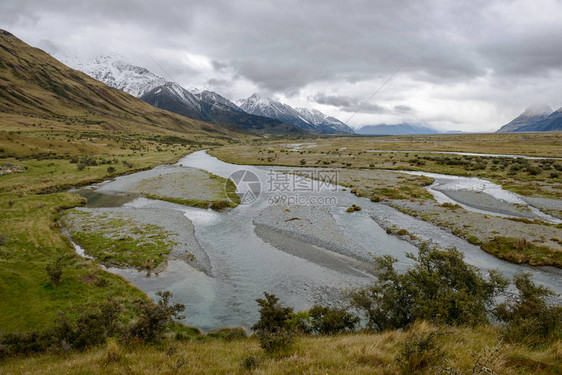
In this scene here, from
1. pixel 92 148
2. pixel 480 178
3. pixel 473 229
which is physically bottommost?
pixel 473 229

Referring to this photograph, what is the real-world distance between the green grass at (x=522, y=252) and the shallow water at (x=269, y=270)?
844 mm

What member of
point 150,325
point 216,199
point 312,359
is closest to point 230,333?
point 150,325

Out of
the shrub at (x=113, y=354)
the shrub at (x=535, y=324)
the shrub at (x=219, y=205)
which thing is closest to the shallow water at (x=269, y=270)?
the shrub at (x=219, y=205)

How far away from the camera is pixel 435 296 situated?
1418cm

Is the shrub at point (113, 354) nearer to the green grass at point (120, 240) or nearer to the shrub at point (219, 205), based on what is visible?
the green grass at point (120, 240)

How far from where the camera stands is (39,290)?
59.8 feet

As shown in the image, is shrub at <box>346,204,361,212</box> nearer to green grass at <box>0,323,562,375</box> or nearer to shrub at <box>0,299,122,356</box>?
green grass at <box>0,323,562,375</box>

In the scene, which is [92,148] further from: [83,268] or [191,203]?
[83,268]

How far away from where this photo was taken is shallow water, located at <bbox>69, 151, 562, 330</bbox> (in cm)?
1933

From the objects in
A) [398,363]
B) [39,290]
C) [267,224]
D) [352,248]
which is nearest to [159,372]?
[398,363]

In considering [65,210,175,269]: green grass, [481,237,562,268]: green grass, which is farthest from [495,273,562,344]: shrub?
[65,210,175,269]: green grass

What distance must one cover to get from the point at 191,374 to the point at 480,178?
7807 centimetres

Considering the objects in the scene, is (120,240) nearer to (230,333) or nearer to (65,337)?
(65,337)

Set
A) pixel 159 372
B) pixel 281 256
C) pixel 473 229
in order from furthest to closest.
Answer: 1. pixel 473 229
2. pixel 281 256
3. pixel 159 372
